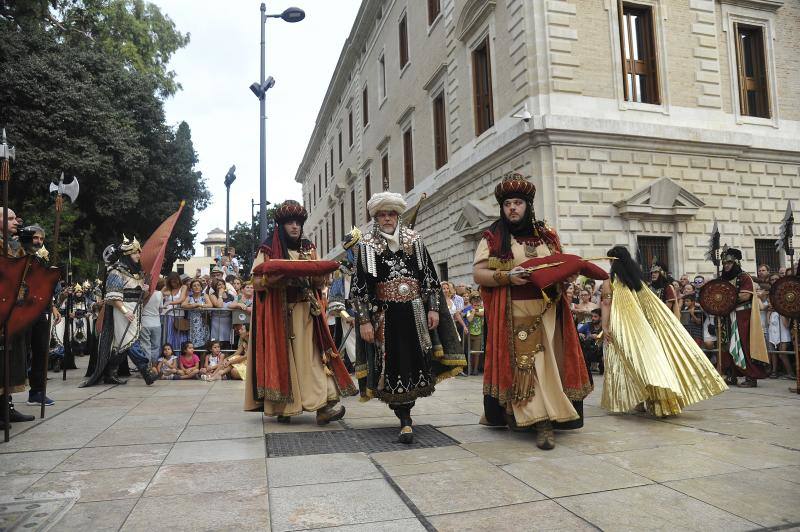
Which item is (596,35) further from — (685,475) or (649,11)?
(685,475)

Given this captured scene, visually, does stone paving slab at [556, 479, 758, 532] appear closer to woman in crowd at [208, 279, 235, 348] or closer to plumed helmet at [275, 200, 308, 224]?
plumed helmet at [275, 200, 308, 224]

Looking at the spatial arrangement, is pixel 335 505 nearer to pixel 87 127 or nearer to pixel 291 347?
pixel 291 347

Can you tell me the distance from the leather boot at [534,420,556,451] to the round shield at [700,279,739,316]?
16.1ft

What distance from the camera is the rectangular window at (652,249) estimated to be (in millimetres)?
14352

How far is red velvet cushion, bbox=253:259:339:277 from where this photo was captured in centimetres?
502

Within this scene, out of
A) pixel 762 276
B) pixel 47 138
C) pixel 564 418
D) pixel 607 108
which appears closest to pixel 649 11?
pixel 607 108

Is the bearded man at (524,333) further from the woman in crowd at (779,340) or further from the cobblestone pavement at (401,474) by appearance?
the woman in crowd at (779,340)

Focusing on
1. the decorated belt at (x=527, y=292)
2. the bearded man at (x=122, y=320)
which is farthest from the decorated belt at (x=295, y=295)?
the bearded man at (x=122, y=320)

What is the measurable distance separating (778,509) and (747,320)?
6.38 m

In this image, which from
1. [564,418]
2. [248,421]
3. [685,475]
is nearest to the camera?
[685,475]

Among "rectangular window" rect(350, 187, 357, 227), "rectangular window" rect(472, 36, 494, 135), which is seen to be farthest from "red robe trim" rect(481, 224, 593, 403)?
"rectangular window" rect(350, 187, 357, 227)

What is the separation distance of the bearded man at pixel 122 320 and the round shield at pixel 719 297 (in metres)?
8.08

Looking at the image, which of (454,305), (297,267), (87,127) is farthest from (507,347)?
(87,127)

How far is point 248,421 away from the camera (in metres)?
5.59
